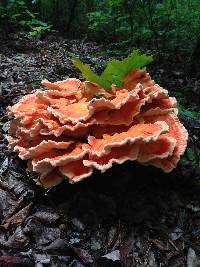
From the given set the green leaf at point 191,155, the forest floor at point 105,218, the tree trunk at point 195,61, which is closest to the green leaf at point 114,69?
the forest floor at point 105,218

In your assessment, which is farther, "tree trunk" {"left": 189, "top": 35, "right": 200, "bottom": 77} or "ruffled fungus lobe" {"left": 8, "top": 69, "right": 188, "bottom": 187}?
"tree trunk" {"left": 189, "top": 35, "right": 200, "bottom": 77}

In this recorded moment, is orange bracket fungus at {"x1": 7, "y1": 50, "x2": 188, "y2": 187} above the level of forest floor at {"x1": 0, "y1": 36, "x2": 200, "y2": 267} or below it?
above

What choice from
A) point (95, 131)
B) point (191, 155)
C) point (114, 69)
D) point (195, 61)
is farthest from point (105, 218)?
point (195, 61)

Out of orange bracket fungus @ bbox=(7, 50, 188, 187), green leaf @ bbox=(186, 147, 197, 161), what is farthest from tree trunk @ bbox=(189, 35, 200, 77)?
orange bracket fungus @ bbox=(7, 50, 188, 187)

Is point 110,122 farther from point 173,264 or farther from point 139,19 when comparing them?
point 139,19

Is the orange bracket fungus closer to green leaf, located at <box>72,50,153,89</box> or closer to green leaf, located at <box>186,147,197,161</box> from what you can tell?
green leaf, located at <box>72,50,153,89</box>

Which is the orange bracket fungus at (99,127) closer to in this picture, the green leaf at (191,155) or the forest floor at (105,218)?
the forest floor at (105,218)
